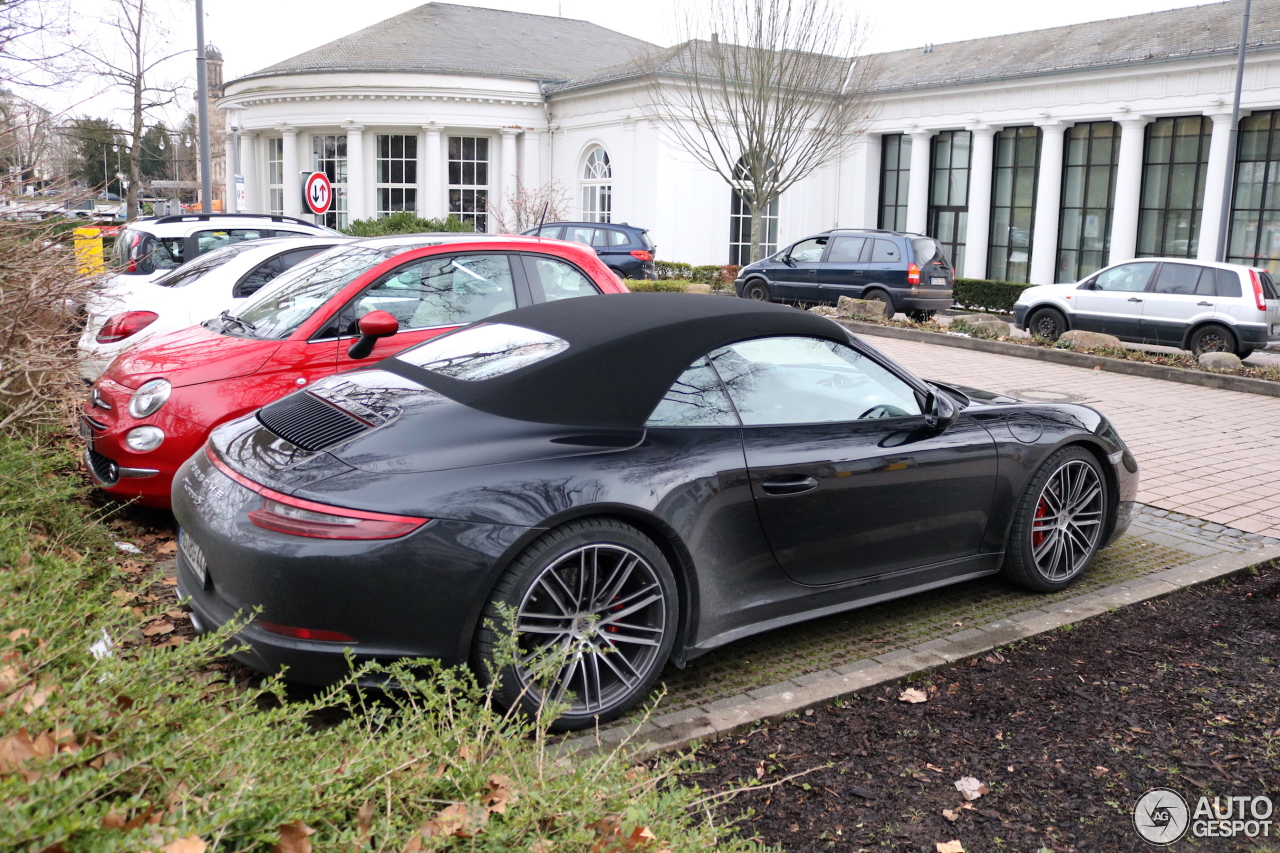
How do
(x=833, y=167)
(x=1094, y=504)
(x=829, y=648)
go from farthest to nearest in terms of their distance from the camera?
(x=833, y=167)
(x=1094, y=504)
(x=829, y=648)

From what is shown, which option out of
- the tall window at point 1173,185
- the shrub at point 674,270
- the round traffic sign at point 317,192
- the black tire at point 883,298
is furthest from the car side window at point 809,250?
the tall window at point 1173,185

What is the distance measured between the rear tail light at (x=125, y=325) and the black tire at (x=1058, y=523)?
20.0ft

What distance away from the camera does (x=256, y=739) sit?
2.44 m

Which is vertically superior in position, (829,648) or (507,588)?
(507,588)

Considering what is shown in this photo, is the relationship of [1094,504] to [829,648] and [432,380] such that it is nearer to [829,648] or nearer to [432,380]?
[829,648]

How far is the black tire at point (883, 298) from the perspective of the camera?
67.5 feet

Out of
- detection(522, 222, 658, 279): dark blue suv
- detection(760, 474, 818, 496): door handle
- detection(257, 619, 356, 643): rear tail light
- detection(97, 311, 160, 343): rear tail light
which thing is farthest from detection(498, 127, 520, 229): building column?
detection(257, 619, 356, 643): rear tail light

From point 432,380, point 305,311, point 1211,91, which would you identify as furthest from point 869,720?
point 1211,91

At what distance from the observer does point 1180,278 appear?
56.9 ft

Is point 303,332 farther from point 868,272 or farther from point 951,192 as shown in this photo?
point 951,192

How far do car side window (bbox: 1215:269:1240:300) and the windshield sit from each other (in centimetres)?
1460

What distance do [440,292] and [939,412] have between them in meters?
3.22

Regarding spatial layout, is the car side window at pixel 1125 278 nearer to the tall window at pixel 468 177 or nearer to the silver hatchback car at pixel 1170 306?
the silver hatchback car at pixel 1170 306

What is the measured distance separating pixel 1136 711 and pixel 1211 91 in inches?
1065
